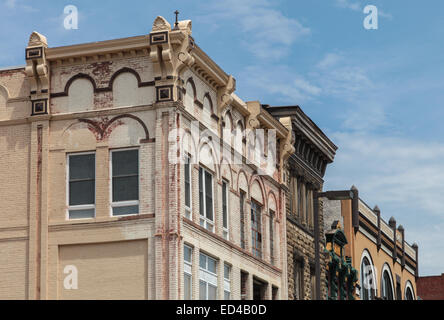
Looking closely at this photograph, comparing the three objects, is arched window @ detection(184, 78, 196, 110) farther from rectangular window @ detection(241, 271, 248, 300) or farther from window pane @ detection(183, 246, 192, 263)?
rectangular window @ detection(241, 271, 248, 300)

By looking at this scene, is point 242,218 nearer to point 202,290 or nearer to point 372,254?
point 202,290

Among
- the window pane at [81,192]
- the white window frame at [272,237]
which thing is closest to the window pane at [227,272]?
the white window frame at [272,237]

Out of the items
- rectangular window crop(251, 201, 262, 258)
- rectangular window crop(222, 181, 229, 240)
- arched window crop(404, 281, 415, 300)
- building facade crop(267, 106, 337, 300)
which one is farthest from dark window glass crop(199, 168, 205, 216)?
arched window crop(404, 281, 415, 300)

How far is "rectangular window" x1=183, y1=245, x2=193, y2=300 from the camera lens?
115 ft

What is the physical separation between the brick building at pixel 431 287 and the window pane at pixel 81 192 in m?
63.7

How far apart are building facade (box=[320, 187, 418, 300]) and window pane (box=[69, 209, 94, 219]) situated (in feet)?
51.6

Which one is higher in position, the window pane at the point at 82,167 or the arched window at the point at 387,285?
the window pane at the point at 82,167

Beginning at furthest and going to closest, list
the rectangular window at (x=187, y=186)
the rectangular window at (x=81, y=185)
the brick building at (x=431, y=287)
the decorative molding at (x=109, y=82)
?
the brick building at (x=431, y=287)
the rectangular window at (x=187, y=186)
the decorative molding at (x=109, y=82)
the rectangular window at (x=81, y=185)

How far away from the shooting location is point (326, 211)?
55719 millimetres

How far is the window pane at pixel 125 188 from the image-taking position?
3506 centimetres

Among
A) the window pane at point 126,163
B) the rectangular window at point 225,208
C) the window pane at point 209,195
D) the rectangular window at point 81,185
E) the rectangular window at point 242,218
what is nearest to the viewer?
the window pane at point 126,163

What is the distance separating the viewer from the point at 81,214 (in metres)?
35.5

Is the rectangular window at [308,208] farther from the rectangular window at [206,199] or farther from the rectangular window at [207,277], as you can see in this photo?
the rectangular window at [207,277]
